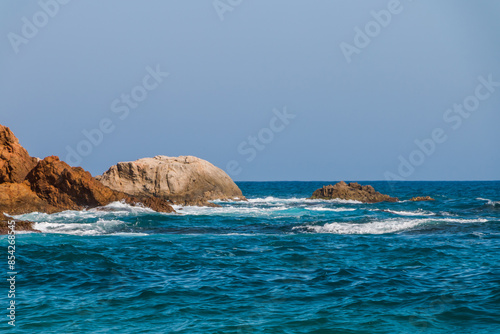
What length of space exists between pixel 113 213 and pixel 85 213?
160cm

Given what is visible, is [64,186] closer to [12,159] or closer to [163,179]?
[12,159]

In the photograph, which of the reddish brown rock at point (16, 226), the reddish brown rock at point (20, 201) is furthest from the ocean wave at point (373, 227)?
the reddish brown rock at point (20, 201)

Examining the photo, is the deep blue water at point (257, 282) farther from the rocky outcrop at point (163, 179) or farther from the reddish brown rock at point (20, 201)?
the rocky outcrop at point (163, 179)

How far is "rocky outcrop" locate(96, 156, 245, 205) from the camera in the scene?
4538 centimetres

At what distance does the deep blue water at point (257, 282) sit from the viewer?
30.7ft

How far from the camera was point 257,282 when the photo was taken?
12445 millimetres

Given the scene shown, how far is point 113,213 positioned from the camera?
29688 mm

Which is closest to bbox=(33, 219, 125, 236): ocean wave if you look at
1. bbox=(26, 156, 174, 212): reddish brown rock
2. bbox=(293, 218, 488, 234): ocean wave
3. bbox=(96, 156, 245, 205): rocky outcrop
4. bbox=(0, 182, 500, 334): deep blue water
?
bbox=(0, 182, 500, 334): deep blue water

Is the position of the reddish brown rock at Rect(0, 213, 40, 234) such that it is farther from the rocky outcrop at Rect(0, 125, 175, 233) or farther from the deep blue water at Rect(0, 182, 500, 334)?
the rocky outcrop at Rect(0, 125, 175, 233)

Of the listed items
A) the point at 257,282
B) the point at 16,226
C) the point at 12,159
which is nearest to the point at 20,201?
the point at 12,159

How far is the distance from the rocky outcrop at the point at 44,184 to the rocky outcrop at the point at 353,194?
27181mm

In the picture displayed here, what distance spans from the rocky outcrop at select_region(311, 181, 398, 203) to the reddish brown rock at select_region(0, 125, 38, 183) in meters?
32.9

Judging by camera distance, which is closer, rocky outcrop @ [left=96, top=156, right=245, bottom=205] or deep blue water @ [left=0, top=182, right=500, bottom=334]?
deep blue water @ [left=0, top=182, right=500, bottom=334]

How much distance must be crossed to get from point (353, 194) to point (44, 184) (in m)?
33.8
